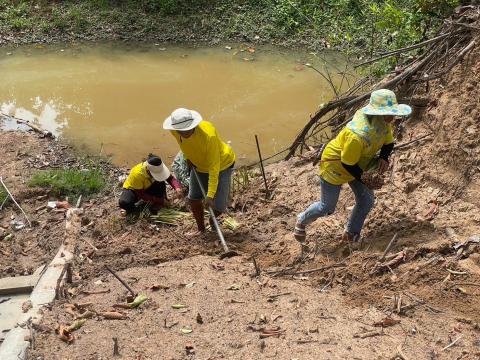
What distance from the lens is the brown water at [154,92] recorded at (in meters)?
8.95

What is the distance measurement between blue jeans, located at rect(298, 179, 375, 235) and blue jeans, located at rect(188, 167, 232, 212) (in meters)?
1.00

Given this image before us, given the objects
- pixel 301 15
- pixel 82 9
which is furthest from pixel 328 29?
pixel 82 9

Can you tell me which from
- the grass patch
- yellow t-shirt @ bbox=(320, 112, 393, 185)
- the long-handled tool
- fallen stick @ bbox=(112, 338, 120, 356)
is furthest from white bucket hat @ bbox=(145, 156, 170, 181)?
fallen stick @ bbox=(112, 338, 120, 356)

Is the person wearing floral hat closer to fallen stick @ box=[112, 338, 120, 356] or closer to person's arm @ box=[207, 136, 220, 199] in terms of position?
person's arm @ box=[207, 136, 220, 199]

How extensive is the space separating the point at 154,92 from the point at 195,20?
13.0ft

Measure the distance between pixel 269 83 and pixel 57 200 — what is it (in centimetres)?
523

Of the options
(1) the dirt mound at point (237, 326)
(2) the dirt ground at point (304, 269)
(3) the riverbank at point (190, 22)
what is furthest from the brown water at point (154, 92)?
(1) the dirt mound at point (237, 326)

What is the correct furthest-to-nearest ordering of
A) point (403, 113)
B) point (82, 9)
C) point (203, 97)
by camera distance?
point (82, 9) < point (203, 97) < point (403, 113)

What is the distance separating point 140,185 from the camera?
20.4ft

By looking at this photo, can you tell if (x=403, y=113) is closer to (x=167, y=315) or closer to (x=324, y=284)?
(x=324, y=284)

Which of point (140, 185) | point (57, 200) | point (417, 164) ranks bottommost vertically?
point (57, 200)

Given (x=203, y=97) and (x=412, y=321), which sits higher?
(x=412, y=321)

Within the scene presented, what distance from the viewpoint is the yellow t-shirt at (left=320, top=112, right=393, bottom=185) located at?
4.26 m

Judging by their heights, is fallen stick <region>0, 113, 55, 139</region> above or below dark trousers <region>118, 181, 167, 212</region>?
below
